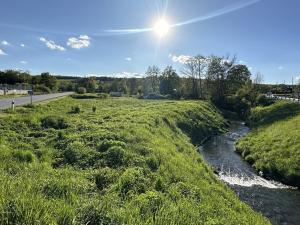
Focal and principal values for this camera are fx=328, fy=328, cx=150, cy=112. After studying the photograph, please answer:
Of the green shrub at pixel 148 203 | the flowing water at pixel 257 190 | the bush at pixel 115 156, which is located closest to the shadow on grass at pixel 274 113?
the flowing water at pixel 257 190

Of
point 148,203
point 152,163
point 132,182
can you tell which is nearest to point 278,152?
point 152,163

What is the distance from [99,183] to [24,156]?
4.41 m

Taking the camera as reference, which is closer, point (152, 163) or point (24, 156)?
point (24, 156)

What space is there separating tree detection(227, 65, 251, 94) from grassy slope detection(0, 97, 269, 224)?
78.8 metres

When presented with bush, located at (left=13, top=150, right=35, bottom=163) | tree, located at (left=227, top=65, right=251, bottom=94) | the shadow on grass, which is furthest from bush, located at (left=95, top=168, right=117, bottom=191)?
tree, located at (left=227, top=65, right=251, bottom=94)

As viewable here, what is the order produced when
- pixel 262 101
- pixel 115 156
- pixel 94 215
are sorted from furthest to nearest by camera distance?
pixel 262 101 → pixel 115 156 → pixel 94 215

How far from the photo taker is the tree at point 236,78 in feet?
317

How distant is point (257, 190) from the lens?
2139cm

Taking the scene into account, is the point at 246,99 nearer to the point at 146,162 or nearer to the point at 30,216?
the point at 146,162

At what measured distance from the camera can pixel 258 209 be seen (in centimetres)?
1789

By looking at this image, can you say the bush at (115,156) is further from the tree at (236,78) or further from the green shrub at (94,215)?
the tree at (236,78)

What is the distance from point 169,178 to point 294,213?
25.0 feet

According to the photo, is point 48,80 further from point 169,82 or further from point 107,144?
point 107,144

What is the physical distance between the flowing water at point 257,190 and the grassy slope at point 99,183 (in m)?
2.40
